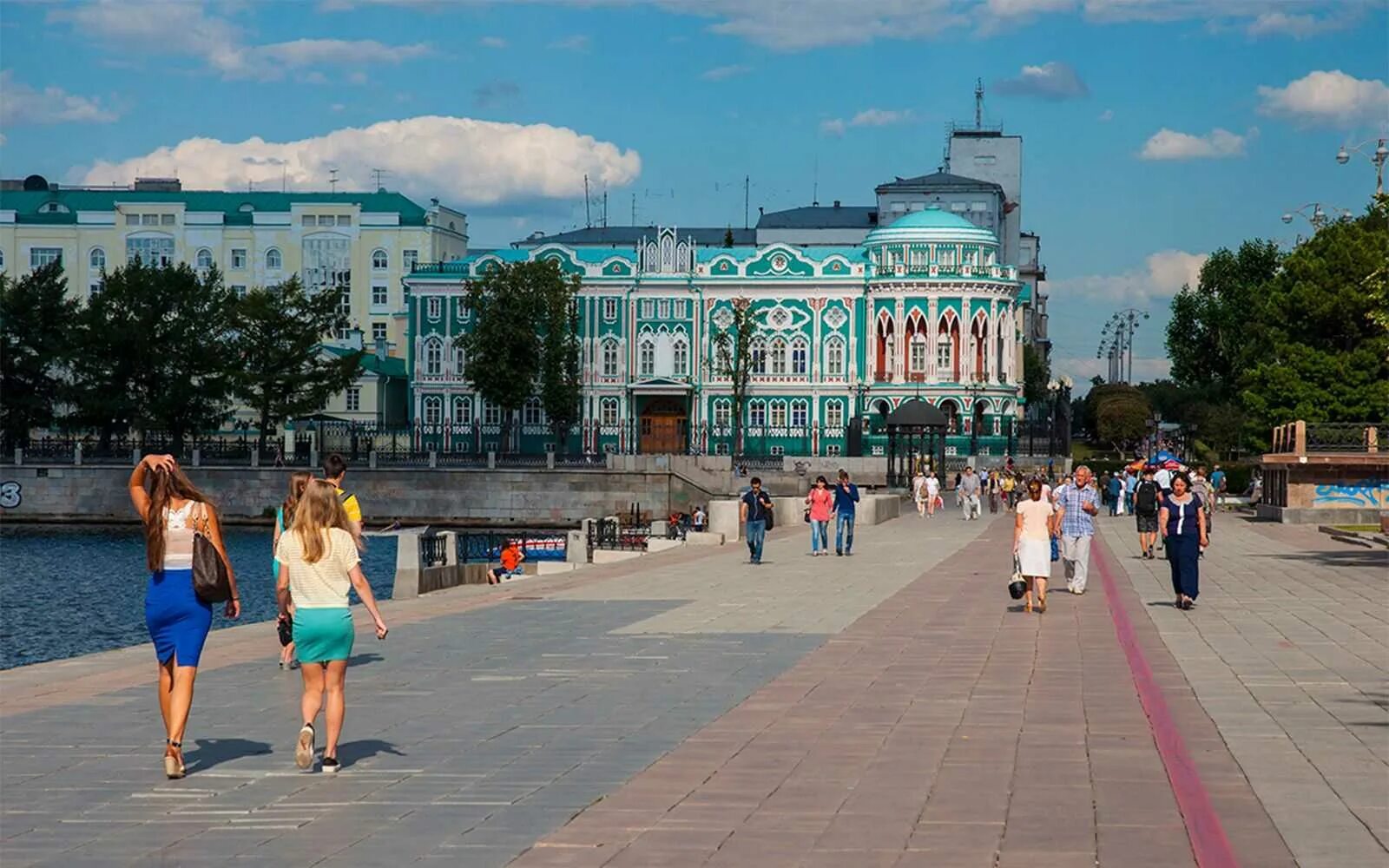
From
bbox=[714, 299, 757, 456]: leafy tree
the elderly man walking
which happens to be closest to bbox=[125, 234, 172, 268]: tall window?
bbox=[714, 299, 757, 456]: leafy tree

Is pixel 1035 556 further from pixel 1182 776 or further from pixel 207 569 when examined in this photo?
pixel 207 569

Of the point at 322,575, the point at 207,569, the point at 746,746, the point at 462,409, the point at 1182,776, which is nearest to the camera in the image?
the point at 1182,776

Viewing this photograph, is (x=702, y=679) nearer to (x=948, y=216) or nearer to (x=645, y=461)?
(x=645, y=461)

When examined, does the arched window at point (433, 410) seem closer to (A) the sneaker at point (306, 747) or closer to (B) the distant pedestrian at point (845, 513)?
(B) the distant pedestrian at point (845, 513)

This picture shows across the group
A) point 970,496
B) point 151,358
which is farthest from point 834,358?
point 970,496

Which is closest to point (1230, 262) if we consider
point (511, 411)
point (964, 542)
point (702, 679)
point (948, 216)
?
point (948, 216)

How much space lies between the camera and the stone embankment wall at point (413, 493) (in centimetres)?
8775

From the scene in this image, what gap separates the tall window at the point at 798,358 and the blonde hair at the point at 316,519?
96350mm

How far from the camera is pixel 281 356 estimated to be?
95188 millimetres

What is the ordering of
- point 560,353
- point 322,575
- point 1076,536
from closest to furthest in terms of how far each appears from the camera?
point 322,575, point 1076,536, point 560,353

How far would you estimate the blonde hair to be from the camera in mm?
12078

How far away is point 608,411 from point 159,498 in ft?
321

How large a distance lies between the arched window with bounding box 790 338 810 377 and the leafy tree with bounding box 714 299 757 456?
89.9 inches

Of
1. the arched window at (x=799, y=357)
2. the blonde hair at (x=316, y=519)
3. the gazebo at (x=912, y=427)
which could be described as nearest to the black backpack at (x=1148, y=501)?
the blonde hair at (x=316, y=519)
